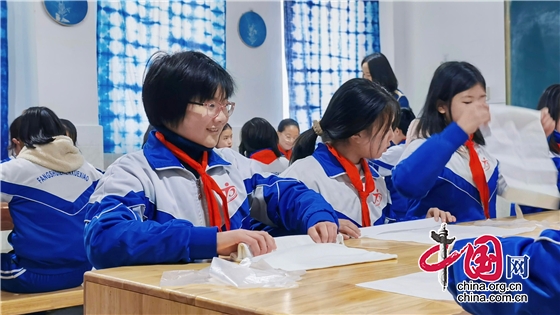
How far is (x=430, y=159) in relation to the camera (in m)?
1.97

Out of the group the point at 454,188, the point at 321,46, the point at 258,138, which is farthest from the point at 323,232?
the point at 321,46

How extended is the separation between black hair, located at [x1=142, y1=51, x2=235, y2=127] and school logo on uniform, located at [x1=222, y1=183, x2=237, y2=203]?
8.2 inches

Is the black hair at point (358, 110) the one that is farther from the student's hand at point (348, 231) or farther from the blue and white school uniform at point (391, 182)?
the student's hand at point (348, 231)

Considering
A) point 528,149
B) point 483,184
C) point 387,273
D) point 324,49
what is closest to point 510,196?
point 528,149

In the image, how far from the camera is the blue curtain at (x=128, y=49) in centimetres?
478

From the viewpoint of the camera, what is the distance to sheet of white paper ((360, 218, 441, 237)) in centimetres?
183

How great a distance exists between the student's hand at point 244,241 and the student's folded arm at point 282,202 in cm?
36

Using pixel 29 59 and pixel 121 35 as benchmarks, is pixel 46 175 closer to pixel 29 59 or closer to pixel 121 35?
pixel 29 59

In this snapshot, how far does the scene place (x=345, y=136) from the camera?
2145 millimetres

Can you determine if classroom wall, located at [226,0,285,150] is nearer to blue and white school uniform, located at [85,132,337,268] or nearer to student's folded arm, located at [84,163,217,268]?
blue and white school uniform, located at [85,132,337,268]

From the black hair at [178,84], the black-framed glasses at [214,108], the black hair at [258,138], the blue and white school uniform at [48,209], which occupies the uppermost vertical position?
the black hair at [178,84]

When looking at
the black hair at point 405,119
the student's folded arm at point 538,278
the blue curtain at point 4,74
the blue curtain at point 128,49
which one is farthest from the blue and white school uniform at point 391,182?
the blue curtain at point 4,74

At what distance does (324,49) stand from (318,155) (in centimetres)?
412

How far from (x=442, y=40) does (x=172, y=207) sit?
16.5 feet
